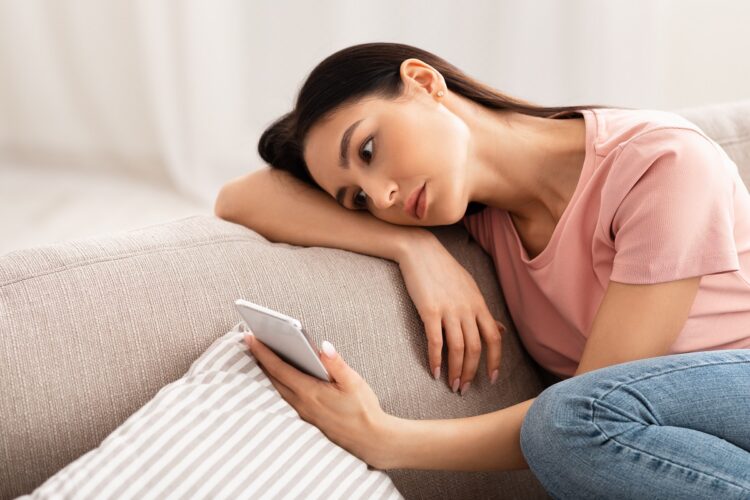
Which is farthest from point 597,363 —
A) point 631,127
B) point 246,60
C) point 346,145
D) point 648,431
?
point 246,60

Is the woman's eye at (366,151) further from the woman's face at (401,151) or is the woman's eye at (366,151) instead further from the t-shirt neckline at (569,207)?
the t-shirt neckline at (569,207)

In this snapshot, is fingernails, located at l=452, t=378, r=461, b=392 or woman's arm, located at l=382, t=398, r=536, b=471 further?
fingernails, located at l=452, t=378, r=461, b=392

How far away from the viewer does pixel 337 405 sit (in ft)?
3.78

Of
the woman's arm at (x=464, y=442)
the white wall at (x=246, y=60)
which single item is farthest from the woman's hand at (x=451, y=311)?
the white wall at (x=246, y=60)

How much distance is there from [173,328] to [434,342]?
366 mm

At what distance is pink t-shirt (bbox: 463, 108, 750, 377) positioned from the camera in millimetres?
1200

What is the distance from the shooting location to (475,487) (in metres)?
1.36

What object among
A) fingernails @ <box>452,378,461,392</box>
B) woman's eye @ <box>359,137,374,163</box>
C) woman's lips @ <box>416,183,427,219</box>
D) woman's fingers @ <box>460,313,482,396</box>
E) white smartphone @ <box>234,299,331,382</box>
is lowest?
fingernails @ <box>452,378,461,392</box>

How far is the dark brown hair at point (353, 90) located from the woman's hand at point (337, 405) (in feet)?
1.35

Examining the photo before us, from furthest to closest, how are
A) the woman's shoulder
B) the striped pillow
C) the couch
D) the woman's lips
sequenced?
the woman's lips < the woman's shoulder < the couch < the striped pillow

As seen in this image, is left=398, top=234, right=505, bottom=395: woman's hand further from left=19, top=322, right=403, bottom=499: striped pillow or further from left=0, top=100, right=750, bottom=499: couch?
left=19, top=322, right=403, bottom=499: striped pillow

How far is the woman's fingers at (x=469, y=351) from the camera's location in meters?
1.36

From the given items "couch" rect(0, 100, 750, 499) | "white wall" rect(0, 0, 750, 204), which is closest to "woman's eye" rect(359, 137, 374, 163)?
"couch" rect(0, 100, 750, 499)

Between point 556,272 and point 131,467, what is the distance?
2.26 feet
